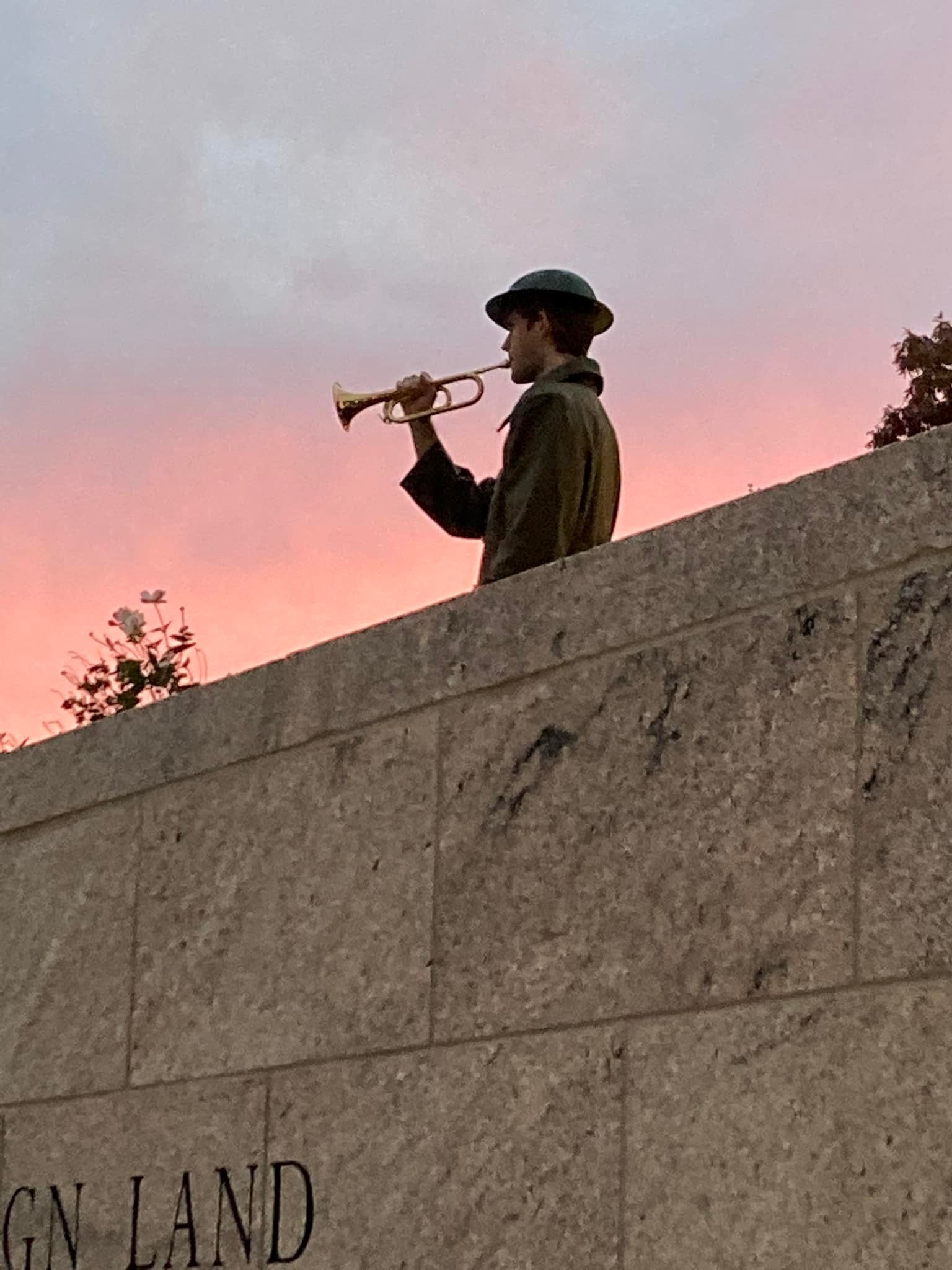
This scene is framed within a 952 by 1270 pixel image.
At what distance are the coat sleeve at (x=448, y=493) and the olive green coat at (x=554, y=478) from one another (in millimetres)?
448

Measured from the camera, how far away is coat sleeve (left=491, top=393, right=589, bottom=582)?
267 inches

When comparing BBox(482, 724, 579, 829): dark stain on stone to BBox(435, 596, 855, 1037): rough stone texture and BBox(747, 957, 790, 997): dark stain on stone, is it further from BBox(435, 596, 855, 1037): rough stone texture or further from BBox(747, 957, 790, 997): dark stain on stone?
BBox(747, 957, 790, 997): dark stain on stone

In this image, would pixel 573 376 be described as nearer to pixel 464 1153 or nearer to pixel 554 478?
pixel 554 478

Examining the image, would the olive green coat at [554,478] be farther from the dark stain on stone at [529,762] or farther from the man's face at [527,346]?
the dark stain on stone at [529,762]

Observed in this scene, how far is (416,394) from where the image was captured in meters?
7.78

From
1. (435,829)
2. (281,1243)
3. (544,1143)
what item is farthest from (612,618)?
(281,1243)

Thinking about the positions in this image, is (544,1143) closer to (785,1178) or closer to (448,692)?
(785,1178)

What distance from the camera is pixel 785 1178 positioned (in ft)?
16.7

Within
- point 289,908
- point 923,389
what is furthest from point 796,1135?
point 923,389

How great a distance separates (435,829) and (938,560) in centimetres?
158

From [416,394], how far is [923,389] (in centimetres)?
1511

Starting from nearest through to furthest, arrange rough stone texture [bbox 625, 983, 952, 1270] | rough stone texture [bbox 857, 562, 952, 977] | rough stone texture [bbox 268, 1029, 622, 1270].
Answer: rough stone texture [bbox 625, 983, 952, 1270] < rough stone texture [bbox 857, 562, 952, 977] < rough stone texture [bbox 268, 1029, 622, 1270]

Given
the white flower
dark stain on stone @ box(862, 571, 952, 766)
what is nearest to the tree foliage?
the white flower

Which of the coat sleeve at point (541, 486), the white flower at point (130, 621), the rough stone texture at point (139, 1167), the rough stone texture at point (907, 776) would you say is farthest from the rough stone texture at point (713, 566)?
the white flower at point (130, 621)
